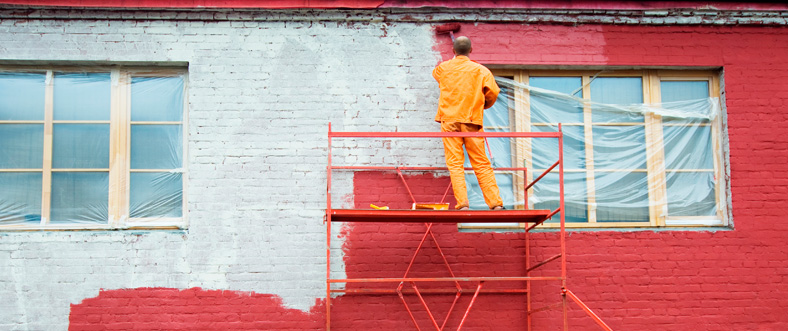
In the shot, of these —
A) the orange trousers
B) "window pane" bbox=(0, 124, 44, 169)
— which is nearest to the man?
the orange trousers

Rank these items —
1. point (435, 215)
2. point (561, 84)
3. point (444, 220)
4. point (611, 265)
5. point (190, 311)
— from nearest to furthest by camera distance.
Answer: point (435, 215) → point (444, 220) → point (190, 311) → point (611, 265) → point (561, 84)

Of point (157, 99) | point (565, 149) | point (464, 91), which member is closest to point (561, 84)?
point (565, 149)

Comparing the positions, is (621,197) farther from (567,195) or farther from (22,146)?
(22,146)

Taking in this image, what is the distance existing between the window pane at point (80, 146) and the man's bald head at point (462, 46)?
3.49 metres

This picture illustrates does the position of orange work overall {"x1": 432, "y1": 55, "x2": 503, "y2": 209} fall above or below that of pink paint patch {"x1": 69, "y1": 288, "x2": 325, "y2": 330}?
above

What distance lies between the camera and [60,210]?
7074mm

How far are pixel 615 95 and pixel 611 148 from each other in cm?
57

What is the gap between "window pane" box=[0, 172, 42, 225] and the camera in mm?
7043

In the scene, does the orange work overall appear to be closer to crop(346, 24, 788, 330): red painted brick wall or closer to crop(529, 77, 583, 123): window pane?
crop(346, 24, 788, 330): red painted brick wall

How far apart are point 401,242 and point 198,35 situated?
2.85 m

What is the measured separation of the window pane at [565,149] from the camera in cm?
731

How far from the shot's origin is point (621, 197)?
727cm

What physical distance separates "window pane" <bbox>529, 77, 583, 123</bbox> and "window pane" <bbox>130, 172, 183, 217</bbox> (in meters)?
3.58

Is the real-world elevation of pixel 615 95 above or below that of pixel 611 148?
above
